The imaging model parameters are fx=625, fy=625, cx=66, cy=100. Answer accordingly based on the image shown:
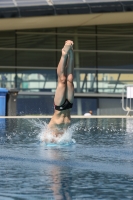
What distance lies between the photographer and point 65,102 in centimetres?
1028

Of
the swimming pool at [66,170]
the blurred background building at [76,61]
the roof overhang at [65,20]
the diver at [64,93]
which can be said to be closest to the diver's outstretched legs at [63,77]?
the diver at [64,93]

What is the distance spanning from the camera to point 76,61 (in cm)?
3038

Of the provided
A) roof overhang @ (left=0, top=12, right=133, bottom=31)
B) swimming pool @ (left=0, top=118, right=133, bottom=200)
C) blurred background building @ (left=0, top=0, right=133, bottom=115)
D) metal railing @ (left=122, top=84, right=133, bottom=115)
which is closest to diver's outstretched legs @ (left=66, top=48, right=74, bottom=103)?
swimming pool @ (left=0, top=118, right=133, bottom=200)

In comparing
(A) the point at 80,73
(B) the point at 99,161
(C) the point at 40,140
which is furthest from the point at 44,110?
(B) the point at 99,161

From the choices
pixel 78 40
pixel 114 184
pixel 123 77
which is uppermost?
pixel 78 40

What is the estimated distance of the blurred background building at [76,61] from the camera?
29.4m

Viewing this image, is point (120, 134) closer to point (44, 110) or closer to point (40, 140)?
point (40, 140)

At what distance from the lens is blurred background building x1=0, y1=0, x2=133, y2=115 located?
29.4 meters

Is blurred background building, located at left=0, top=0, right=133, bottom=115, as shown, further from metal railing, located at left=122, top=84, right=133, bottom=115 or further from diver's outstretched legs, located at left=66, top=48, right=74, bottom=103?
diver's outstretched legs, located at left=66, top=48, right=74, bottom=103

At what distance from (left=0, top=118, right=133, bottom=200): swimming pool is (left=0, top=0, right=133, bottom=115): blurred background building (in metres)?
18.2

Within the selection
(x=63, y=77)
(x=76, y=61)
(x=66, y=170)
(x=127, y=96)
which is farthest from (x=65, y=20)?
(x=66, y=170)

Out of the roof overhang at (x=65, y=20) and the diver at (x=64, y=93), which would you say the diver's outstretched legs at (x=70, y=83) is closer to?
the diver at (x=64, y=93)

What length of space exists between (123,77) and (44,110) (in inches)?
164

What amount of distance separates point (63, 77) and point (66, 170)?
3.62 m
